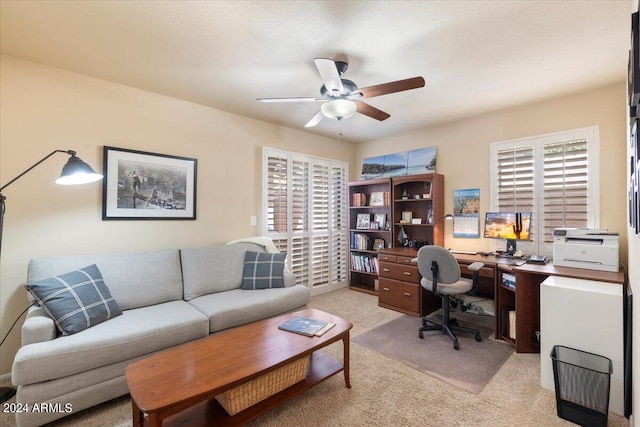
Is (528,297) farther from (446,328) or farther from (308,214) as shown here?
(308,214)

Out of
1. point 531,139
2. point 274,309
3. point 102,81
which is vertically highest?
point 102,81

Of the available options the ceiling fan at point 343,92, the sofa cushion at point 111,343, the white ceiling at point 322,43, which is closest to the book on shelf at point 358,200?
the white ceiling at point 322,43

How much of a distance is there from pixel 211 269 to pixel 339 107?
6.59 ft

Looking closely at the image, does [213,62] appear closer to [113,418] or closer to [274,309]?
[274,309]

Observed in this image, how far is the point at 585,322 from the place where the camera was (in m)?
1.95

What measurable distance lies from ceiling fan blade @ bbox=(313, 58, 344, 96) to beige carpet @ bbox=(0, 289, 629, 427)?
2236 mm

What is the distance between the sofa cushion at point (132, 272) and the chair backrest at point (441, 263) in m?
2.40

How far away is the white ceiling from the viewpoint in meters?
1.76

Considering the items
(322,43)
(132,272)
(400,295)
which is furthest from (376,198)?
(132,272)

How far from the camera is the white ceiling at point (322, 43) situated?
1757 millimetres

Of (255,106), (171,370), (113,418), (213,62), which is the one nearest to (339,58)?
(213,62)

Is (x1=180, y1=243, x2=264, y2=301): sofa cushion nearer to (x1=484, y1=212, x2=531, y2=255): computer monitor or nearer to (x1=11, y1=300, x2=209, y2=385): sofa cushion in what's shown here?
(x1=11, y1=300, x2=209, y2=385): sofa cushion

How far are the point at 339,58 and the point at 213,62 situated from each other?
1031 millimetres

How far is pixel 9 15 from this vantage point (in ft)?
5.93
